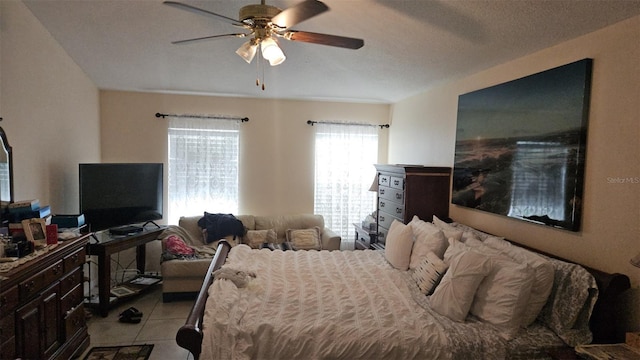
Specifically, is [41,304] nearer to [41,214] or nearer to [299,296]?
[41,214]

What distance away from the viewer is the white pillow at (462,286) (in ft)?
7.27

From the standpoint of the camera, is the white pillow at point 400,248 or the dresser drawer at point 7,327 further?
the white pillow at point 400,248

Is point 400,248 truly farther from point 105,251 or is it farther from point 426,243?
point 105,251

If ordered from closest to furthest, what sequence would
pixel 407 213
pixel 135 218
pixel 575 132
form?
pixel 575 132 → pixel 407 213 → pixel 135 218

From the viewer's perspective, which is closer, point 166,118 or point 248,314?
point 248,314

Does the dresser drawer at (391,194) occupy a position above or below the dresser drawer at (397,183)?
below

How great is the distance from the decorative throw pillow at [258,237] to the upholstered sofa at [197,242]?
9 centimetres

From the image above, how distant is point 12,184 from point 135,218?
57.2 inches

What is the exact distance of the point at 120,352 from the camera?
2.94 m

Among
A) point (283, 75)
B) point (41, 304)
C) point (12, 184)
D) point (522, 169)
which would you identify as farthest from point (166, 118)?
point (522, 169)

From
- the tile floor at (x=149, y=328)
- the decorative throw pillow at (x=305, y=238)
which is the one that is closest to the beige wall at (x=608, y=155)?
the decorative throw pillow at (x=305, y=238)

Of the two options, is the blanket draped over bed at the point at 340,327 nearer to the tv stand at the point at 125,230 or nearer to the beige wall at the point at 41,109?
the tv stand at the point at 125,230

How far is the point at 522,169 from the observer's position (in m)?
2.72

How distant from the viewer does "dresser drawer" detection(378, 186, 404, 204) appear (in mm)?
3861
